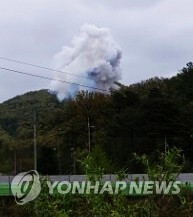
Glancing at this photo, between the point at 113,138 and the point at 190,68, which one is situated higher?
the point at 190,68

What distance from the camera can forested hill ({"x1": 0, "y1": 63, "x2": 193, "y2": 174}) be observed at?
62.1 metres

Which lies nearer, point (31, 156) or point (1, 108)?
point (31, 156)

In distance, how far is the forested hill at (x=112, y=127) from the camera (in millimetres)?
62125

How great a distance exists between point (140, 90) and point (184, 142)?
1928 centimetres

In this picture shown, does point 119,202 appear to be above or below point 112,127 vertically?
below

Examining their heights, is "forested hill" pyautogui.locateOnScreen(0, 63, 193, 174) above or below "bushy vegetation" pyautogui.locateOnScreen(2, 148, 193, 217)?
above

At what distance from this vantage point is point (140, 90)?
80.4 m

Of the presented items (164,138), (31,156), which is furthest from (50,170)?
(164,138)

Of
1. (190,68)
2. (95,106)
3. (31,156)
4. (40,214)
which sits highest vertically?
(190,68)

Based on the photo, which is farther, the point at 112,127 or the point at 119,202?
the point at 112,127

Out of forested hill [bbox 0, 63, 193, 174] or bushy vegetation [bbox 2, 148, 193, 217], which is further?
forested hill [bbox 0, 63, 193, 174]

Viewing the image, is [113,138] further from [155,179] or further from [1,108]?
[155,179]

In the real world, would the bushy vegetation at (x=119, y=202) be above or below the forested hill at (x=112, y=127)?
below

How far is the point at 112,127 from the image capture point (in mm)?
66812
